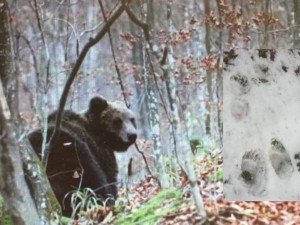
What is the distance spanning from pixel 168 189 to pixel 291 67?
36.4 inches

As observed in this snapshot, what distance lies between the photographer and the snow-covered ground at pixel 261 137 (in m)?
3.19

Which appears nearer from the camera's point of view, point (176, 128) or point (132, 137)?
point (176, 128)

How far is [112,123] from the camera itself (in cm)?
342

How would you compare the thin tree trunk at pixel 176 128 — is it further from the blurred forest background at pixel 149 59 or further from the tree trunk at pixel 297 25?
the tree trunk at pixel 297 25

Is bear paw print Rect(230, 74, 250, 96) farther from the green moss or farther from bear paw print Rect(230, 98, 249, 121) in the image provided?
the green moss

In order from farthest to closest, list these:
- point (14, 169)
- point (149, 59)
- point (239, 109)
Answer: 1. point (149, 59)
2. point (239, 109)
3. point (14, 169)

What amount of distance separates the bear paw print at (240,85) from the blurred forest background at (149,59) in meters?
0.08

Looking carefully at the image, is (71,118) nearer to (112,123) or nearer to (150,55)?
(112,123)

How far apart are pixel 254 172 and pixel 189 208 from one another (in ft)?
1.29

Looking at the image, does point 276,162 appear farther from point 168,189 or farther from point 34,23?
point 34,23

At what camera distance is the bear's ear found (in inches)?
131

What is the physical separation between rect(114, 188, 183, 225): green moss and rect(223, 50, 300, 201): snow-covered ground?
0.89 ft

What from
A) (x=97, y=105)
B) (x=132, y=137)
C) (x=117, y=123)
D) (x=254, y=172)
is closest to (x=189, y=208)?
(x=254, y=172)

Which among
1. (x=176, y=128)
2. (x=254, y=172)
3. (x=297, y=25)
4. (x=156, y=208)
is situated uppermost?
(x=297, y=25)
